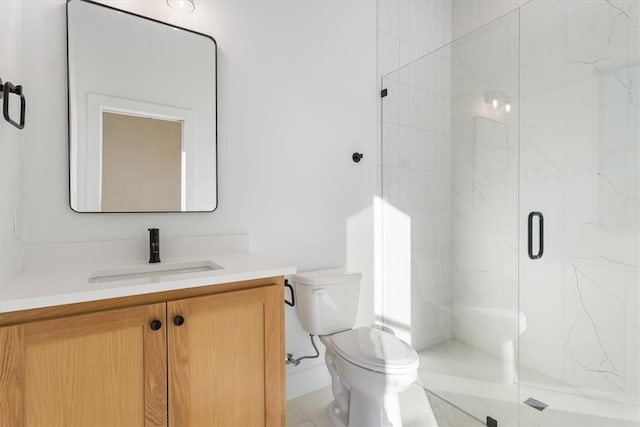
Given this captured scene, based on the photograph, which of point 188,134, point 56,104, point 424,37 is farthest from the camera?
point 424,37

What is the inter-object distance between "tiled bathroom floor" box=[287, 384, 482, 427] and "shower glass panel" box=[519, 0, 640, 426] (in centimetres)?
33

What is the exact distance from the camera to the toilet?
141 centimetres

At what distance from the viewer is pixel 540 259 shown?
5.49 ft

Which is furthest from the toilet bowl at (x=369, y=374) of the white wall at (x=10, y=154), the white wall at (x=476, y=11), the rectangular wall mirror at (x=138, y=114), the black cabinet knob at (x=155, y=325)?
the white wall at (x=476, y=11)

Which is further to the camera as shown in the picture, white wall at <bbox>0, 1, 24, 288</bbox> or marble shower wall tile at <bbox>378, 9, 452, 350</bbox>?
marble shower wall tile at <bbox>378, 9, 452, 350</bbox>

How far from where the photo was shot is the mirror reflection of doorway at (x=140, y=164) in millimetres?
1415

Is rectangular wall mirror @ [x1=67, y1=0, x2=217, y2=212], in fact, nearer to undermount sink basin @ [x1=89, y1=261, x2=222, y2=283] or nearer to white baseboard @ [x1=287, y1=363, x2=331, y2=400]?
undermount sink basin @ [x1=89, y1=261, x2=222, y2=283]

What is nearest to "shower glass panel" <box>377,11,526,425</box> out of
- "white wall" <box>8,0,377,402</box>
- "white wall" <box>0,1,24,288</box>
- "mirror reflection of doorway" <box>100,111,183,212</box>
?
"white wall" <box>8,0,377,402</box>

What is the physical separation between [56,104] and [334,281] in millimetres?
1432

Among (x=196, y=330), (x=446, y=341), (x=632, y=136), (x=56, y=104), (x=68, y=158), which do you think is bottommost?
(x=446, y=341)

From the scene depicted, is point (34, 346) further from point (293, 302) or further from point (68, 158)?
point (293, 302)

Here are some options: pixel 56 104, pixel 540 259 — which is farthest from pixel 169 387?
pixel 540 259

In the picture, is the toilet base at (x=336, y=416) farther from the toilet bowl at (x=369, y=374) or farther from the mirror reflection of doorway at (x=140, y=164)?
the mirror reflection of doorway at (x=140, y=164)

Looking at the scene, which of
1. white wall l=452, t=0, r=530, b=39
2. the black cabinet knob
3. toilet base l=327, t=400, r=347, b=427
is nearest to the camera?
the black cabinet knob
